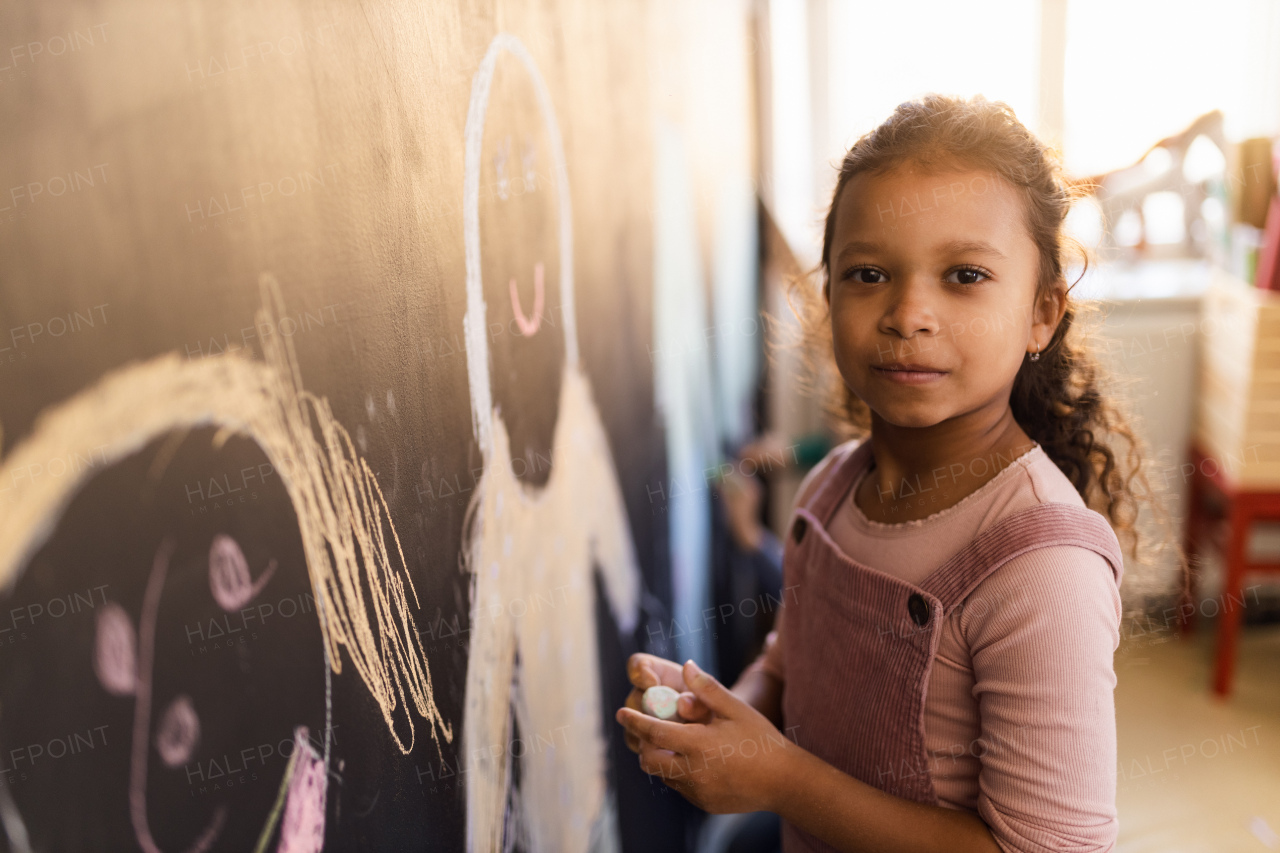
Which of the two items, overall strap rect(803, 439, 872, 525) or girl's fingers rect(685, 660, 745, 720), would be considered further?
overall strap rect(803, 439, 872, 525)

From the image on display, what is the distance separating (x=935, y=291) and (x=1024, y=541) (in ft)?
0.69

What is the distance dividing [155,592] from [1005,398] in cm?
68

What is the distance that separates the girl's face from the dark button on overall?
0.47 ft

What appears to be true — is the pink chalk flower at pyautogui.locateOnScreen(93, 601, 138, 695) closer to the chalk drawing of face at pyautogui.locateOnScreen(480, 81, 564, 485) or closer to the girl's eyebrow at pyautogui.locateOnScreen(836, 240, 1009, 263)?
the chalk drawing of face at pyautogui.locateOnScreen(480, 81, 564, 485)

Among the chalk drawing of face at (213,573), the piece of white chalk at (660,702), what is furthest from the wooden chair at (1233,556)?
the chalk drawing of face at (213,573)

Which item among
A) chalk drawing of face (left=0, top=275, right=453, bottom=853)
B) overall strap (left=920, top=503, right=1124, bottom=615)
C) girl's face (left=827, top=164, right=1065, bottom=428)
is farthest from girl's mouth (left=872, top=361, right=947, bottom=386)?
chalk drawing of face (left=0, top=275, right=453, bottom=853)

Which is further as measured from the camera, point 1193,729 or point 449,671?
point 1193,729

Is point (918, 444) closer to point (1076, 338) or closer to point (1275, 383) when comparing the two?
point (1076, 338)

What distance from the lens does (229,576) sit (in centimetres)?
44

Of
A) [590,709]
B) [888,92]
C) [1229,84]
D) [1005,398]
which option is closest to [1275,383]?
[1229,84]

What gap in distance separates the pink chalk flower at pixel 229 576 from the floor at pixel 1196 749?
6.05 feet

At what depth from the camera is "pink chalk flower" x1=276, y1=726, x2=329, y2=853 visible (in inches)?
19.0

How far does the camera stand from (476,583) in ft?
2.39

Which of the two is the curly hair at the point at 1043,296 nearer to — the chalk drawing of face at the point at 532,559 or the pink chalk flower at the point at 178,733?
the chalk drawing of face at the point at 532,559
